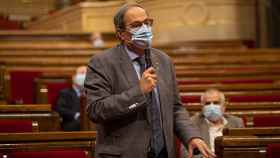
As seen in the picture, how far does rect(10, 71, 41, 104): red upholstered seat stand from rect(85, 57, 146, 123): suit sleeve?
3.44 meters

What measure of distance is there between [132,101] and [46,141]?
770 mm

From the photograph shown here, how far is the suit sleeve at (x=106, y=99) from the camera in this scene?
1.97 m

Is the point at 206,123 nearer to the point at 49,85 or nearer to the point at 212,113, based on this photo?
the point at 212,113

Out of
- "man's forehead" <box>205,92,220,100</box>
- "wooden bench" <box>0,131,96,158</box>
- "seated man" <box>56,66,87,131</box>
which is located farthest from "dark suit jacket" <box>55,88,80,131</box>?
"wooden bench" <box>0,131,96,158</box>

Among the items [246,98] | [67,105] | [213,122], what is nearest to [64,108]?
[67,105]

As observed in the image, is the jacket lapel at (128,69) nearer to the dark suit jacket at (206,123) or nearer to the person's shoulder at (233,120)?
the dark suit jacket at (206,123)

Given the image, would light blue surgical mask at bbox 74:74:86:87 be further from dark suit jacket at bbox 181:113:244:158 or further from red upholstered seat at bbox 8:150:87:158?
red upholstered seat at bbox 8:150:87:158

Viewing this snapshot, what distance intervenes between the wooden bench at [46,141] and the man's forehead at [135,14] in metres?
0.75

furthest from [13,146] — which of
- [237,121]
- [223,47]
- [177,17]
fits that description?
[177,17]

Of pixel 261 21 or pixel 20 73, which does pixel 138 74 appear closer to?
pixel 20 73

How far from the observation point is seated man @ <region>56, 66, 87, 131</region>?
15.1ft

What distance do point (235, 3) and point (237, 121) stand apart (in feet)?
17.0

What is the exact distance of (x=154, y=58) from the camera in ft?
6.90

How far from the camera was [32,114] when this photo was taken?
3410mm
